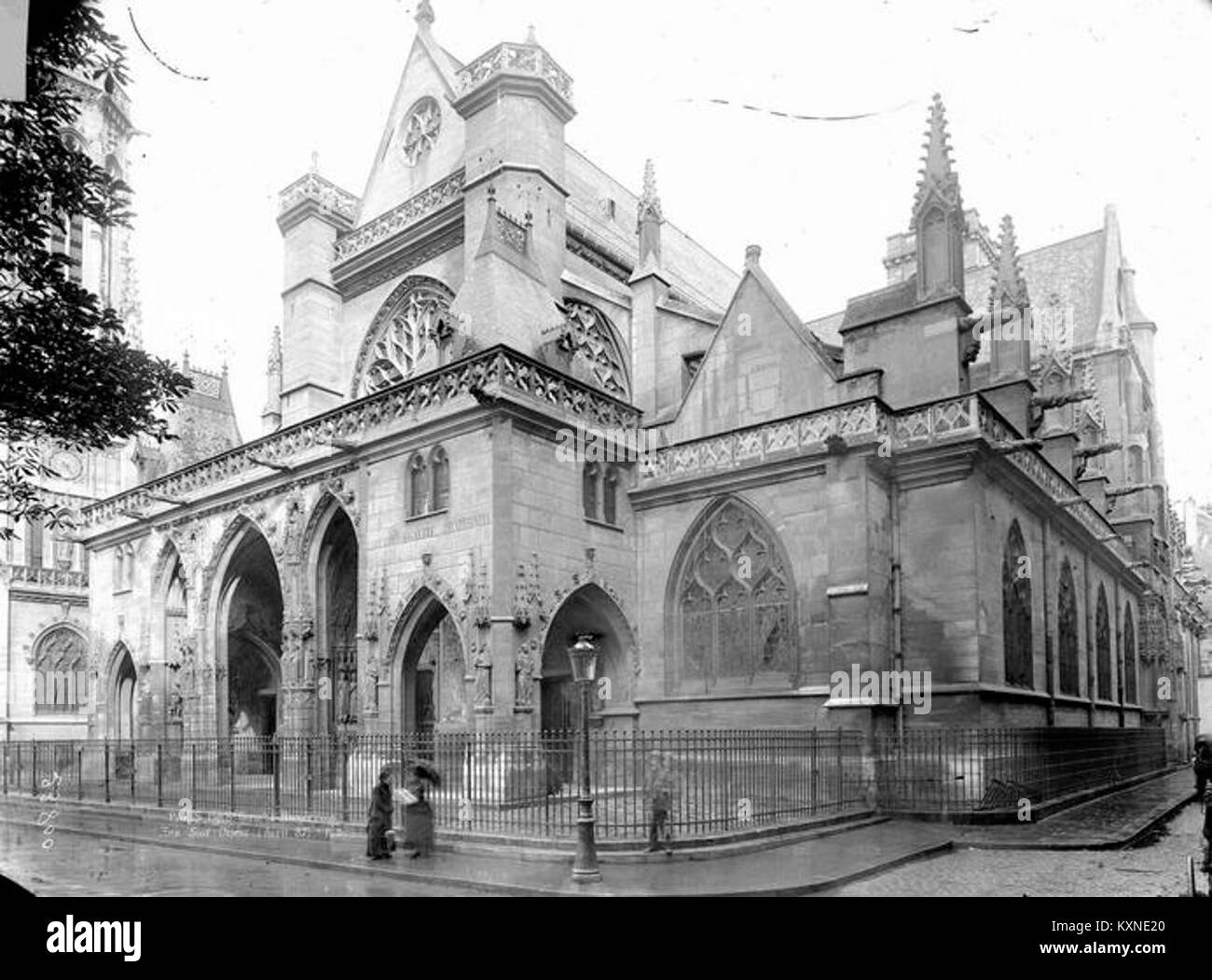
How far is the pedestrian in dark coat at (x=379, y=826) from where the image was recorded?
1294cm

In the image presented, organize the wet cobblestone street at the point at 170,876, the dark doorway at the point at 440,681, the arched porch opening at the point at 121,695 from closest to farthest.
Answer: the wet cobblestone street at the point at 170,876, the dark doorway at the point at 440,681, the arched porch opening at the point at 121,695

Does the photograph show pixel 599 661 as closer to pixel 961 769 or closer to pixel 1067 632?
pixel 961 769

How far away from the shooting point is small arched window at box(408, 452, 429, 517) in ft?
64.1

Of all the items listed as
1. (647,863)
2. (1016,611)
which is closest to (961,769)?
(1016,611)

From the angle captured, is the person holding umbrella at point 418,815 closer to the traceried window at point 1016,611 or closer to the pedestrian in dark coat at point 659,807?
the pedestrian in dark coat at point 659,807

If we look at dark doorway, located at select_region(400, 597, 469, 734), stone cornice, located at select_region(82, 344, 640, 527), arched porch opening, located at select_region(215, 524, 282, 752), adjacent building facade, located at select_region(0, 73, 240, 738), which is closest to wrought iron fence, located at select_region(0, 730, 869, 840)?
dark doorway, located at select_region(400, 597, 469, 734)

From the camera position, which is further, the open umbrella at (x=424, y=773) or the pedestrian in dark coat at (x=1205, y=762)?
the open umbrella at (x=424, y=773)

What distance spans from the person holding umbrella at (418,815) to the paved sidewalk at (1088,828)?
23.0ft

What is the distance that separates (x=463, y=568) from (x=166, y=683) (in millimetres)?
12440

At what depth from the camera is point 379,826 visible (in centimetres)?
Result: 1296

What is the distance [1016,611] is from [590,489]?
873cm

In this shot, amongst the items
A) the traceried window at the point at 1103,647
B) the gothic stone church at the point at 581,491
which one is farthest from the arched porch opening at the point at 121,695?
the traceried window at the point at 1103,647

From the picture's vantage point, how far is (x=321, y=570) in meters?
22.5
